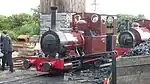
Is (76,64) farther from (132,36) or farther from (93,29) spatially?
(132,36)

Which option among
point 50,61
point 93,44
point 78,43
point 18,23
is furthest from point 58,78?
point 18,23

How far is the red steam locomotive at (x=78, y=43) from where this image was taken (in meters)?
9.27

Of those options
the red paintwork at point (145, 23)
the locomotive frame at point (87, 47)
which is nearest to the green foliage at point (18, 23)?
the red paintwork at point (145, 23)

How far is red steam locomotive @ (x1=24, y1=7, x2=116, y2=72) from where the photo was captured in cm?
927

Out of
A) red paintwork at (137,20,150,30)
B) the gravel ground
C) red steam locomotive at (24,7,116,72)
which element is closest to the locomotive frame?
red steam locomotive at (24,7,116,72)

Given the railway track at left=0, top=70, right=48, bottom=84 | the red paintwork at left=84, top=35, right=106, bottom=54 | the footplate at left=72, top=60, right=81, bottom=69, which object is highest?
the red paintwork at left=84, top=35, right=106, bottom=54

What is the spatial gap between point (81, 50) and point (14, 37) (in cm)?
642

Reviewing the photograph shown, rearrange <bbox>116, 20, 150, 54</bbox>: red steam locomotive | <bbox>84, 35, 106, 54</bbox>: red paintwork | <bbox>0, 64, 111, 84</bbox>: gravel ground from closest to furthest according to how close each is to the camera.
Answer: <bbox>0, 64, 111, 84</bbox>: gravel ground < <bbox>84, 35, 106, 54</bbox>: red paintwork < <bbox>116, 20, 150, 54</bbox>: red steam locomotive

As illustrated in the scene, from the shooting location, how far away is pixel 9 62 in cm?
1085

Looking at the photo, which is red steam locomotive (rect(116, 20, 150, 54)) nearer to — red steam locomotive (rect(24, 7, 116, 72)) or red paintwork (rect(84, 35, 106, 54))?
red steam locomotive (rect(24, 7, 116, 72))

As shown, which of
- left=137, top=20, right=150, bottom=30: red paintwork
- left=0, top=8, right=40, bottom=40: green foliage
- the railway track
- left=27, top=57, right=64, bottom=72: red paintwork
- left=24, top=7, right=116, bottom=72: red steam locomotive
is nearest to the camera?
the railway track

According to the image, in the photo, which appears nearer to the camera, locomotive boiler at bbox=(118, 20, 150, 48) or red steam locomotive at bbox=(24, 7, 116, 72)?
red steam locomotive at bbox=(24, 7, 116, 72)

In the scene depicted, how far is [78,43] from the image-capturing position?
1002 cm

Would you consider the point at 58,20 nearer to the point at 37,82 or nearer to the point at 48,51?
the point at 48,51
